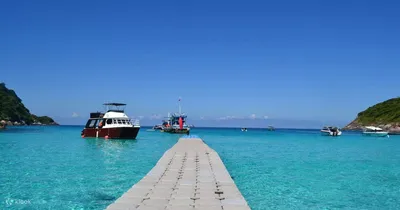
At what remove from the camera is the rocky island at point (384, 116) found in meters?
157

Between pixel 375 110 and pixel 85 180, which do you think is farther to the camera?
pixel 375 110

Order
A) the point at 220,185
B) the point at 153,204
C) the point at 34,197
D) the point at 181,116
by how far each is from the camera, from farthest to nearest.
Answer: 1. the point at 181,116
2. the point at 34,197
3. the point at 220,185
4. the point at 153,204

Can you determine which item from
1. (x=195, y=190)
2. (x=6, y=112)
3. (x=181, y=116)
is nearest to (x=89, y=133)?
(x=181, y=116)

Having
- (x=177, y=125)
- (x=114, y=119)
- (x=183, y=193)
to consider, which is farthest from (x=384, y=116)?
(x=183, y=193)

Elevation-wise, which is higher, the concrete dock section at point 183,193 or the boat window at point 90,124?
the boat window at point 90,124

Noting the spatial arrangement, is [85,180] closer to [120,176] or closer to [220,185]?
[120,176]

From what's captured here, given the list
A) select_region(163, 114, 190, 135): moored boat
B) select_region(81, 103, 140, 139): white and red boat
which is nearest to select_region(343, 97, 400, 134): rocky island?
select_region(163, 114, 190, 135): moored boat

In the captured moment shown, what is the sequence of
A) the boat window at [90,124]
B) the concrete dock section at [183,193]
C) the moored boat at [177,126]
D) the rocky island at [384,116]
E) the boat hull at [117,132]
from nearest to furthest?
1. the concrete dock section at [183,193]
2. the boat hull at [117,132]
3. the boat window at [90,124]
4. the moored boat at [177,126]
5. the rocky island at [384,116]

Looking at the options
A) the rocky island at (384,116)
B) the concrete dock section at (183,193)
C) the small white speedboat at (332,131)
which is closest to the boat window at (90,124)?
Answer: the concrete dock section at (183,193)

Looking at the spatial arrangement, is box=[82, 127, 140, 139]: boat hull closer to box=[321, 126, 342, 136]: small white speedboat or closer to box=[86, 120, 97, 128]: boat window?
box=[86, 120, 97, 128]: boat window

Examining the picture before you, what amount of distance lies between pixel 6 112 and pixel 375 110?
560 ft

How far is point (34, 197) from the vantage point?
1670cm

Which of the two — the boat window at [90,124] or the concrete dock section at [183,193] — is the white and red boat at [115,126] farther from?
the concrete dock section at [183,193]

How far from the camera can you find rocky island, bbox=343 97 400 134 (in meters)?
157
